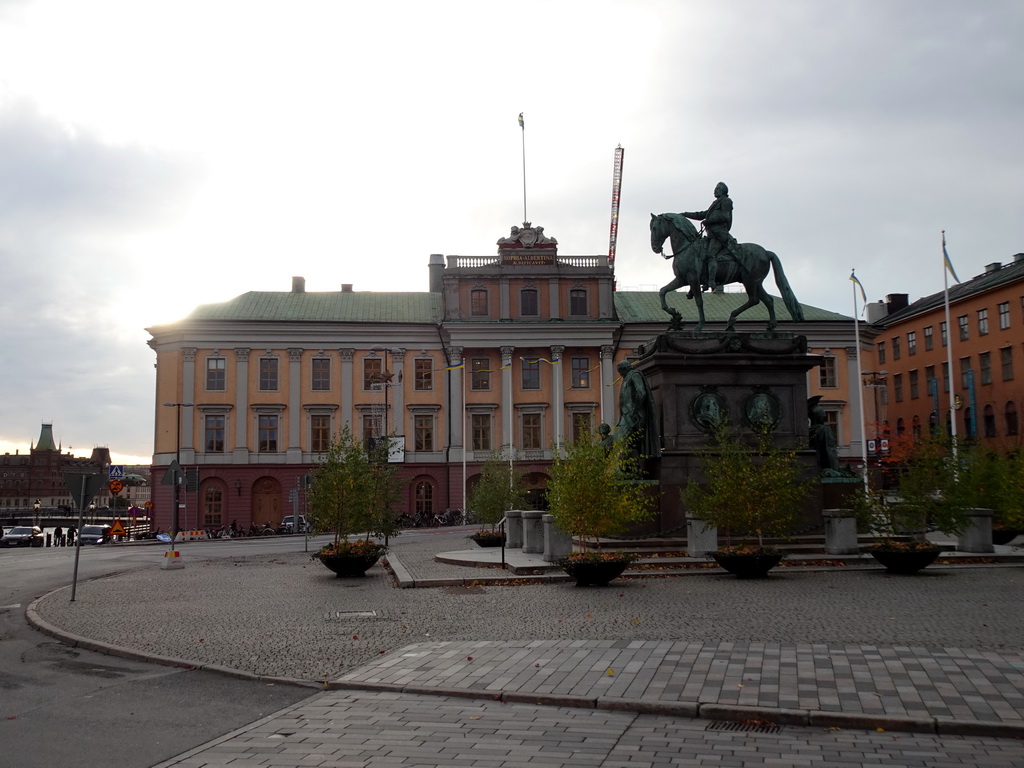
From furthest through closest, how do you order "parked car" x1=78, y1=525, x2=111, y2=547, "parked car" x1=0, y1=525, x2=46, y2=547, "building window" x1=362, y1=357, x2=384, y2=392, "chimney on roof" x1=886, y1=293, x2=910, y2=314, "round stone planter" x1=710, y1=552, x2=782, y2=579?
1. "chimney on roof" x1=886, y1=293, x2=910, y2=314
2. "building window" x1=362, y1=357, x2=384, y2=392
3. "parked car" x1=0, y1=525, x2=46, y2=547
4. "parked car" x1=78, y1=525, x2=111, y2=547
5. "round stone planter" x1=710, y1=552, x2=782, y2=579

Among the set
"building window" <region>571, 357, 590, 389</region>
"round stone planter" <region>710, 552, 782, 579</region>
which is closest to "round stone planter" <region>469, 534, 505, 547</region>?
"round stone planter" <region>710, 552, 782, 579</region>

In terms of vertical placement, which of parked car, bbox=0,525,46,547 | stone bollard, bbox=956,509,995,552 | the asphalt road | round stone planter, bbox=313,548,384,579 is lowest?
parked car, bbox=0,525,46,547

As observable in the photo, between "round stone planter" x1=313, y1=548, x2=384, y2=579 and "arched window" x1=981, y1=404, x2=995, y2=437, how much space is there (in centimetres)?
5826

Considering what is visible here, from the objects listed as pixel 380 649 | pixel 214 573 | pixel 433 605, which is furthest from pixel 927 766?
pixel 214 573

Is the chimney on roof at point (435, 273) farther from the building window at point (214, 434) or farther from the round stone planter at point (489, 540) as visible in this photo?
the round stone planter at point (489, 540)

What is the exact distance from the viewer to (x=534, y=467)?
2520 inches

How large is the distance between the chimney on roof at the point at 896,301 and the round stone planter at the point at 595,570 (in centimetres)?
7651

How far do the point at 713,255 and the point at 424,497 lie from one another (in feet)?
145

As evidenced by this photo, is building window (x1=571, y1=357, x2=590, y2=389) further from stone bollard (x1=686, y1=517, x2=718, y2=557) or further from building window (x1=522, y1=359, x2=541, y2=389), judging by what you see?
stone bollard (x1=686, y1=517, x2=718, y2=557)

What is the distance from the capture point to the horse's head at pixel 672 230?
941 inches

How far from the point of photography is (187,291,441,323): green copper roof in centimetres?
6600

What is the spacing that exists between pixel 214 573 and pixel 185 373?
138ft

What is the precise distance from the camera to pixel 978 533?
2219cm

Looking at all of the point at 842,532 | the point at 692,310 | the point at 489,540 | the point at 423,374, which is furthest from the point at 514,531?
the point at 692,310
